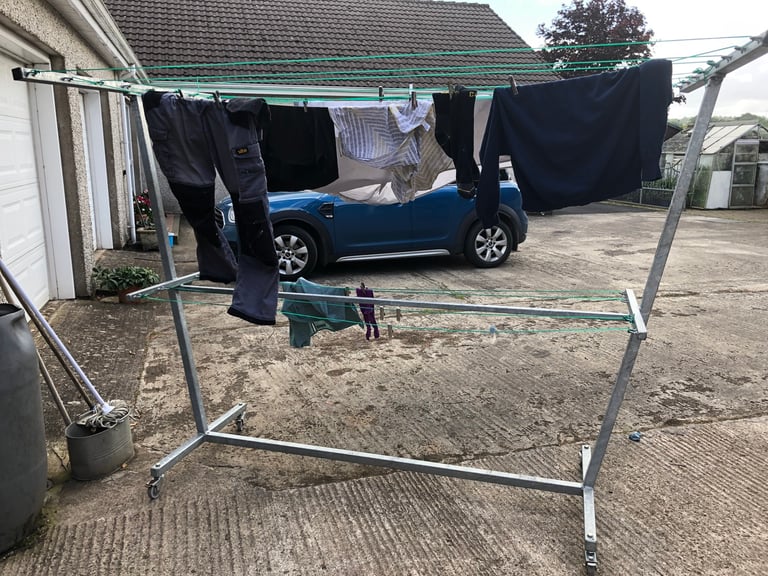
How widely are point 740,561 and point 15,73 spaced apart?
148 inches

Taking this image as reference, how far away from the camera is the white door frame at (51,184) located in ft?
18.7

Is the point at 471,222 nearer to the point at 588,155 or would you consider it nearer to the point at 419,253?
the point at 419,253

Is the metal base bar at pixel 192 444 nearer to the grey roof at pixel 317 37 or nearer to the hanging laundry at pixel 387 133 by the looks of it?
the hanging laundry at pixel 387 133

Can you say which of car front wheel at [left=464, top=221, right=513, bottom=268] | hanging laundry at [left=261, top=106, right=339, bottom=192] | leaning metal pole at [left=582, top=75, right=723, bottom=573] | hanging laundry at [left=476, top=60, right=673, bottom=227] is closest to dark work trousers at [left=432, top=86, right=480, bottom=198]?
hanging laundry at [left=476, top=60, right=673, bottom=227]

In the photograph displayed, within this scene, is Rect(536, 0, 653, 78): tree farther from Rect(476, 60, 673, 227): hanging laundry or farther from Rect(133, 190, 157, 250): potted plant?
Rect(476, 60, 673, 227): hanging laundry

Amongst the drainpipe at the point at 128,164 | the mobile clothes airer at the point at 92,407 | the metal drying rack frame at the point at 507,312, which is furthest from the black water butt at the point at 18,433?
the drainpipe at the point at 128,164

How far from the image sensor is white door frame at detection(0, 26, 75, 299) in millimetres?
5699

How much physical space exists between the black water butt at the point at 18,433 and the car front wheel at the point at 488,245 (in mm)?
6302

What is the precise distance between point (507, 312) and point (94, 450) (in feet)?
7.49

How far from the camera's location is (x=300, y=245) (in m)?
7.71

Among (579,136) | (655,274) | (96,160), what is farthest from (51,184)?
(655,274)

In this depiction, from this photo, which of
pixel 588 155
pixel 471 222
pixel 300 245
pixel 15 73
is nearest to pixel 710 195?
pixel 471 222

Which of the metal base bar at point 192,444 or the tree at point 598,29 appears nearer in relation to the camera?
the metal base bar at point 192,444

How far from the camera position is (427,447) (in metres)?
3.59
